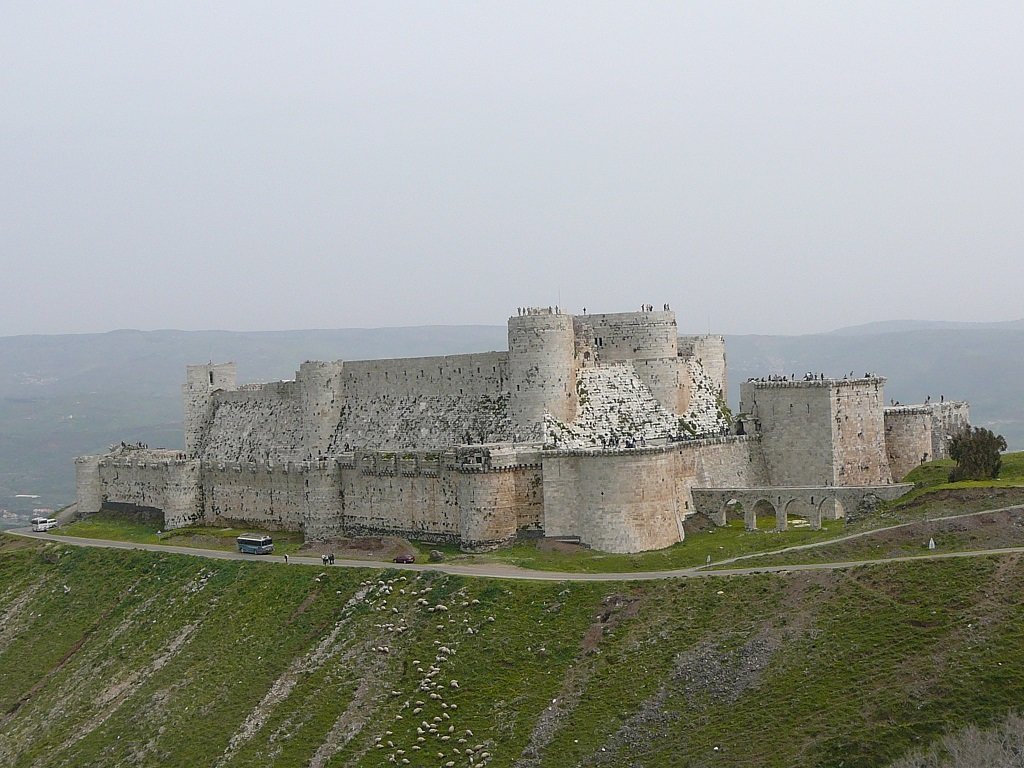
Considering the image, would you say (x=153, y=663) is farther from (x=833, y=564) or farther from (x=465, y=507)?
(x=833, y=564)

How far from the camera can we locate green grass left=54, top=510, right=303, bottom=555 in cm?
7431

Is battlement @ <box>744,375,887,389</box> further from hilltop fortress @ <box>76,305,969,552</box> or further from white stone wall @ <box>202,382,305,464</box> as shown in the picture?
white stone wall @ <box>202,382,305,464</box>

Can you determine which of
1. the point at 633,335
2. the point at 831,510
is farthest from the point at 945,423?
the point at 633,335

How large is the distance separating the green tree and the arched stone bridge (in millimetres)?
2814

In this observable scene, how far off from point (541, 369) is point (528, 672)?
22847 millimetres

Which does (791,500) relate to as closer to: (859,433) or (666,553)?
(859,433)

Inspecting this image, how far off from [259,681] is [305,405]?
2816 cm

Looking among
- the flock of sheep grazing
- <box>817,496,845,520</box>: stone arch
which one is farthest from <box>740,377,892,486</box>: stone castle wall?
the flock of sheep grazing

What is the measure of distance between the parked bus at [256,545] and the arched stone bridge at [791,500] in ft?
82.7

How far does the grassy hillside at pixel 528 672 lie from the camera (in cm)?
3978

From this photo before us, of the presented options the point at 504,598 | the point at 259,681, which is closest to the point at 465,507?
the point at 504,598

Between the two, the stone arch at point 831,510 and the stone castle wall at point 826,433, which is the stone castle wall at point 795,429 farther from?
the stone arch at point 831,510

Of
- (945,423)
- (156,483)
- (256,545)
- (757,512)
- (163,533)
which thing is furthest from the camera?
(156,483)

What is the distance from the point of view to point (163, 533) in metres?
79.9
